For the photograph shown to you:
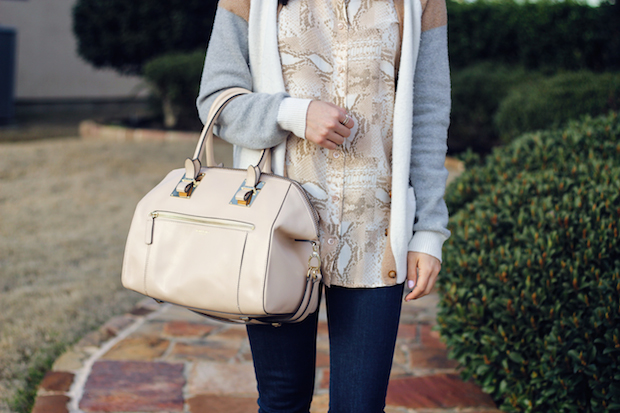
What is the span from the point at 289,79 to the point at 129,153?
297 inches

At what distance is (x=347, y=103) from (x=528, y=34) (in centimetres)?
941

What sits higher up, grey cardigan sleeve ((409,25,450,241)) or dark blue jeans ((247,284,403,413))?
grey cardigan sleeve ((409,25,450,241))

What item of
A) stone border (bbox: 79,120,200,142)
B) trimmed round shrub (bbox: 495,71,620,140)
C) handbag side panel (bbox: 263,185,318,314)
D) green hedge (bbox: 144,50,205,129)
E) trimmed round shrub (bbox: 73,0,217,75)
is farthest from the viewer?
trimmed round shrub (bbox: 73,0,217,75)

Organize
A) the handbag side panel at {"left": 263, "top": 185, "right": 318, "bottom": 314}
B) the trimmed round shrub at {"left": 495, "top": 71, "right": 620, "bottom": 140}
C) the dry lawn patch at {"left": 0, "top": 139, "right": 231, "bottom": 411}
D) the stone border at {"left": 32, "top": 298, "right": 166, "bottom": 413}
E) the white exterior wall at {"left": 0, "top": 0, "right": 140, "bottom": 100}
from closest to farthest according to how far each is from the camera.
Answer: the handbag side panel at {"left": 263, "top": 185, "right": 318, "bottom": 314}, the stone border at {"left": 32, "top": 298, "right": 166, "bottom": 413}, the dry lawn patch at {"left": 0, "top": 139, "right": 231, "bottom": 411}, the trimmed round shrub at {"left": 495, "top": 71, "right": 620, "bottom": 140}, the white exterior wall at {"left": 0, "top": 0, "right": 140, "bottom": 100}

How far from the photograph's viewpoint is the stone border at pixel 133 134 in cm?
985

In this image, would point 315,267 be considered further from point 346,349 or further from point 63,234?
point 63,234

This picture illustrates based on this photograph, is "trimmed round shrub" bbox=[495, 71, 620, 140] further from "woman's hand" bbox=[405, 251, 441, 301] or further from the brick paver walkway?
"woman's hand" bbox=[405, 251, 441, 301]

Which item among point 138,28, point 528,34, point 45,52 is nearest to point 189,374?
point 528,34

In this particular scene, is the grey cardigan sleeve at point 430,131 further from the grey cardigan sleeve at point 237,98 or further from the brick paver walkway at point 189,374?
the brick paver walkway at point 189,374

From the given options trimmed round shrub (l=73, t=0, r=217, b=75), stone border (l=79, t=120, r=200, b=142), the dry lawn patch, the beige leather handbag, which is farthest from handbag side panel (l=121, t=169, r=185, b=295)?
trimmed round shrub (l=73, t=0, r=217, b=75)

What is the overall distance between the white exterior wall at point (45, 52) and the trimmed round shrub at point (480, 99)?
1059 cm

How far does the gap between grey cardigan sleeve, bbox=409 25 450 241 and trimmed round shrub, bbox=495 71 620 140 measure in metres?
5.48

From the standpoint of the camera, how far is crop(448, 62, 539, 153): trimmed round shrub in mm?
8688

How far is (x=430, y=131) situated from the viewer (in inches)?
61.9
